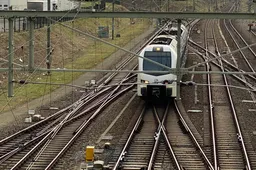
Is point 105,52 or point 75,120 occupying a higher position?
point 105,52

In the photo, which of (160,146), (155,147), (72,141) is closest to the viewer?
(155,147)

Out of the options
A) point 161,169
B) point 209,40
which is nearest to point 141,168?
point 161,169

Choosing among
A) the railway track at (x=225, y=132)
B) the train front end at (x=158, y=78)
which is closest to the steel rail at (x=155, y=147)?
the railway track at (x=225, y=132)

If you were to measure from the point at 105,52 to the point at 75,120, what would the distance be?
23.7 m

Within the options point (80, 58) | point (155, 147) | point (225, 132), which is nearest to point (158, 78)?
point (225, 132)

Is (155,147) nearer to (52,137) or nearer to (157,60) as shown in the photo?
(52,137)

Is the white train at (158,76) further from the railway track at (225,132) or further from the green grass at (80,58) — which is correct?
the green grass at (80,58)

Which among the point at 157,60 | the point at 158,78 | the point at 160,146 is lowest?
the point at 160,146

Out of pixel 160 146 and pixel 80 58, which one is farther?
pixel 80 58

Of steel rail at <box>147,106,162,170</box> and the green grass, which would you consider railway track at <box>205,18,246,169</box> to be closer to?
steel rail at <box>147,106,162,170</box>

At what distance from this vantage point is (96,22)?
188 feet

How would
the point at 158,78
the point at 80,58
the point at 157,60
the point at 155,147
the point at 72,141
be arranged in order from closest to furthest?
the point at 155,147 < the point at 72,141 < the point at 158,78 < the point at 157,60 < the point at 80,58

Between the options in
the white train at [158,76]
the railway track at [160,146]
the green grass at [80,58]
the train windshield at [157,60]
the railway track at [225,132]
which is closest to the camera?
the railway track at [160,146]

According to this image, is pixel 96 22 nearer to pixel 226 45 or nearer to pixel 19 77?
pixel 226 45
